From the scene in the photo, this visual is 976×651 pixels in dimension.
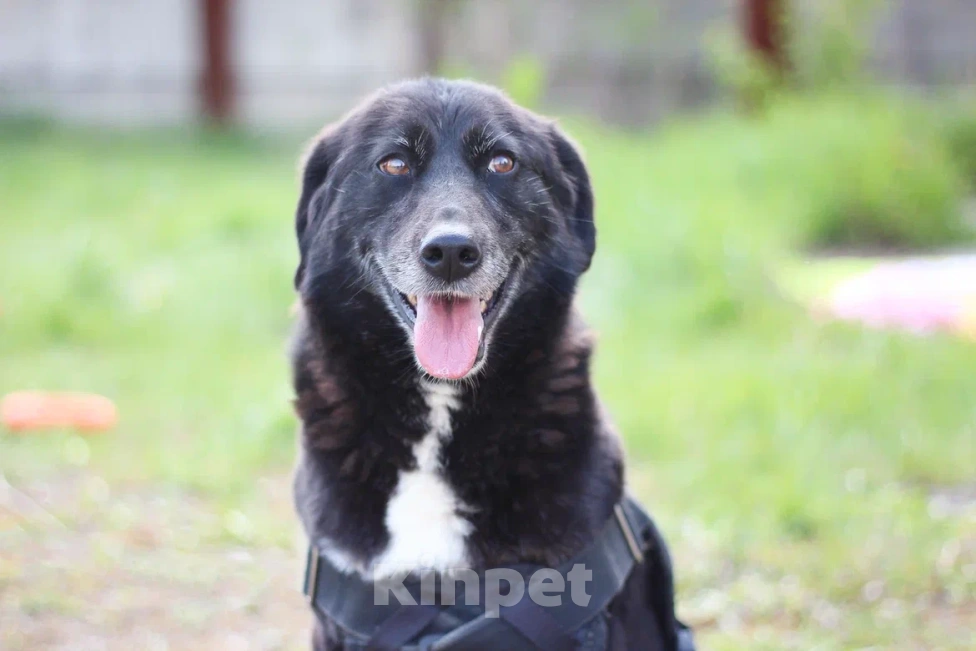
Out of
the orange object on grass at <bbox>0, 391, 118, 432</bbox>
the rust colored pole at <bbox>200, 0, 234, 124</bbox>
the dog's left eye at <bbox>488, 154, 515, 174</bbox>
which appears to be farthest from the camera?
the rust colored pole at <bbox>200, 0, 234, 124</bbox>

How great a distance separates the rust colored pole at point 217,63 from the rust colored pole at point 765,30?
5.77 meters

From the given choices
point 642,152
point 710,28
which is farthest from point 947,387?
point 710,28

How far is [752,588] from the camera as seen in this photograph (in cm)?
305

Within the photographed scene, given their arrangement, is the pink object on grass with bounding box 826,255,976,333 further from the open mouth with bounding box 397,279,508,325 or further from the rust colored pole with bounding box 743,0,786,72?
the rust colored pole with bounding box 743,0,786,72

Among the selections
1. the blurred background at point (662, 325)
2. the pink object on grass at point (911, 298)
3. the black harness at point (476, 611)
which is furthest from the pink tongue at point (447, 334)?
the pink object on grass at point (911, 298)

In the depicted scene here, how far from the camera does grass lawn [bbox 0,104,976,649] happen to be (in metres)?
3.05

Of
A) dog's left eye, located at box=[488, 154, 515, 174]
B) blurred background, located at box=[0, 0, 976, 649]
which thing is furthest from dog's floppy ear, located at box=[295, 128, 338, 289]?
blurred background, located at box=[0, 0, 976, 649]

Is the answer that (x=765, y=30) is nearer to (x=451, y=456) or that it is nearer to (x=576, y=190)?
(x=576, y=190)

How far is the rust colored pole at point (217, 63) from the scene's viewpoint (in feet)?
40.0

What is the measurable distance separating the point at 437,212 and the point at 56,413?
281 centimetres

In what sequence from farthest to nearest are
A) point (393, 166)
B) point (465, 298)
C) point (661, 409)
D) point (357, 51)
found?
point (357, 51), point (661, 409), point (393, 166), point (465, 298)

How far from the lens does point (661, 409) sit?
4.31m

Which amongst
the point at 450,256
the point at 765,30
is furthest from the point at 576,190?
the point at 765,30

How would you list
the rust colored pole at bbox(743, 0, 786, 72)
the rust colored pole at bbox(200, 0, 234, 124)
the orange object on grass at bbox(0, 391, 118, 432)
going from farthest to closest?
the rust colored pole at bbox(200, 0, 234, 124) → the rust colored pole at bbox(743, 0, 786, 72) → the orange object on grass at bbox(0, 391, 118, 432)
